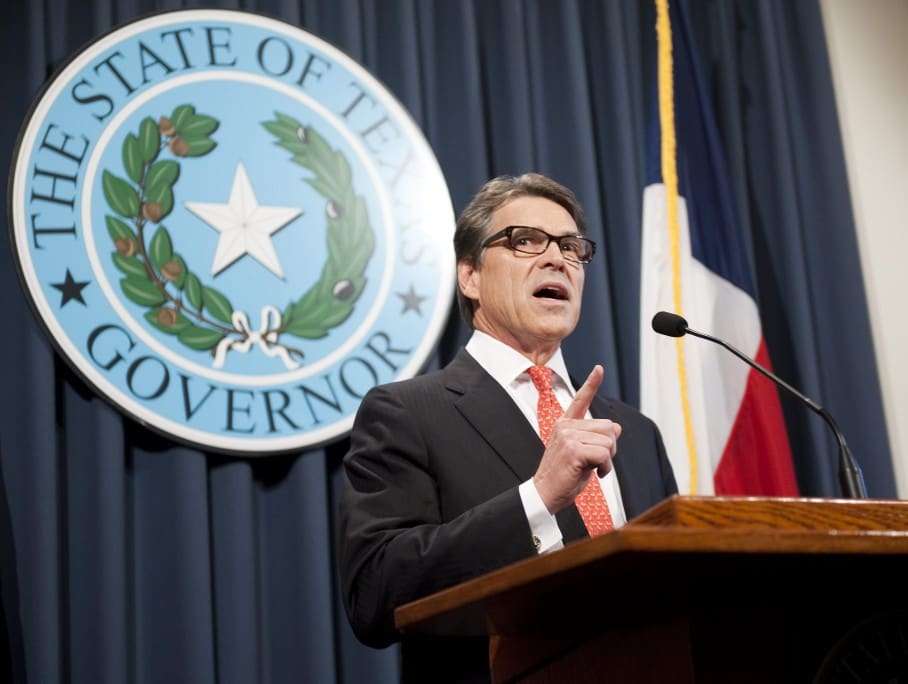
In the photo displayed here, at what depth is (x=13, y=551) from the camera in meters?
2.34

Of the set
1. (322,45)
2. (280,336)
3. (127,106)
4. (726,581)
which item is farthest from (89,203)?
(726,581)

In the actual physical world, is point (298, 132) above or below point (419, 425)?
above

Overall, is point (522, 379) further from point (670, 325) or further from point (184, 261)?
point (184, 261)

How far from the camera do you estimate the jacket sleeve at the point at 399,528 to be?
1.53m

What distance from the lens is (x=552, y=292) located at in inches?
90.9

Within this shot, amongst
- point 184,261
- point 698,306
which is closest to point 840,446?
point 698,306

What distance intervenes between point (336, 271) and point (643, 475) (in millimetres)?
920

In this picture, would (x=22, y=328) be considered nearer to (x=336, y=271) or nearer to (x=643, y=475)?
(x=336, y=271)

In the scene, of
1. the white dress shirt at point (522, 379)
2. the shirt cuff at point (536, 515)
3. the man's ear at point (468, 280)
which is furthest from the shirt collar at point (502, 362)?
the shirt cuff at point (536, 515)

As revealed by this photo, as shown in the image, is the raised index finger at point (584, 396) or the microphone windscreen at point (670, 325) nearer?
the raised index finger at point (584, 396)

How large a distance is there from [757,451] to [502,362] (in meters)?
1.14

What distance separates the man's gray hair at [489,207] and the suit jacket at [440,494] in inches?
10.6

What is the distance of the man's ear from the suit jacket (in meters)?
0.22

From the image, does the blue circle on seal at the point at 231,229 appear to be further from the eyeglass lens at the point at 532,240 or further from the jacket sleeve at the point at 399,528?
the jacket sleeve at the point at 399,528
